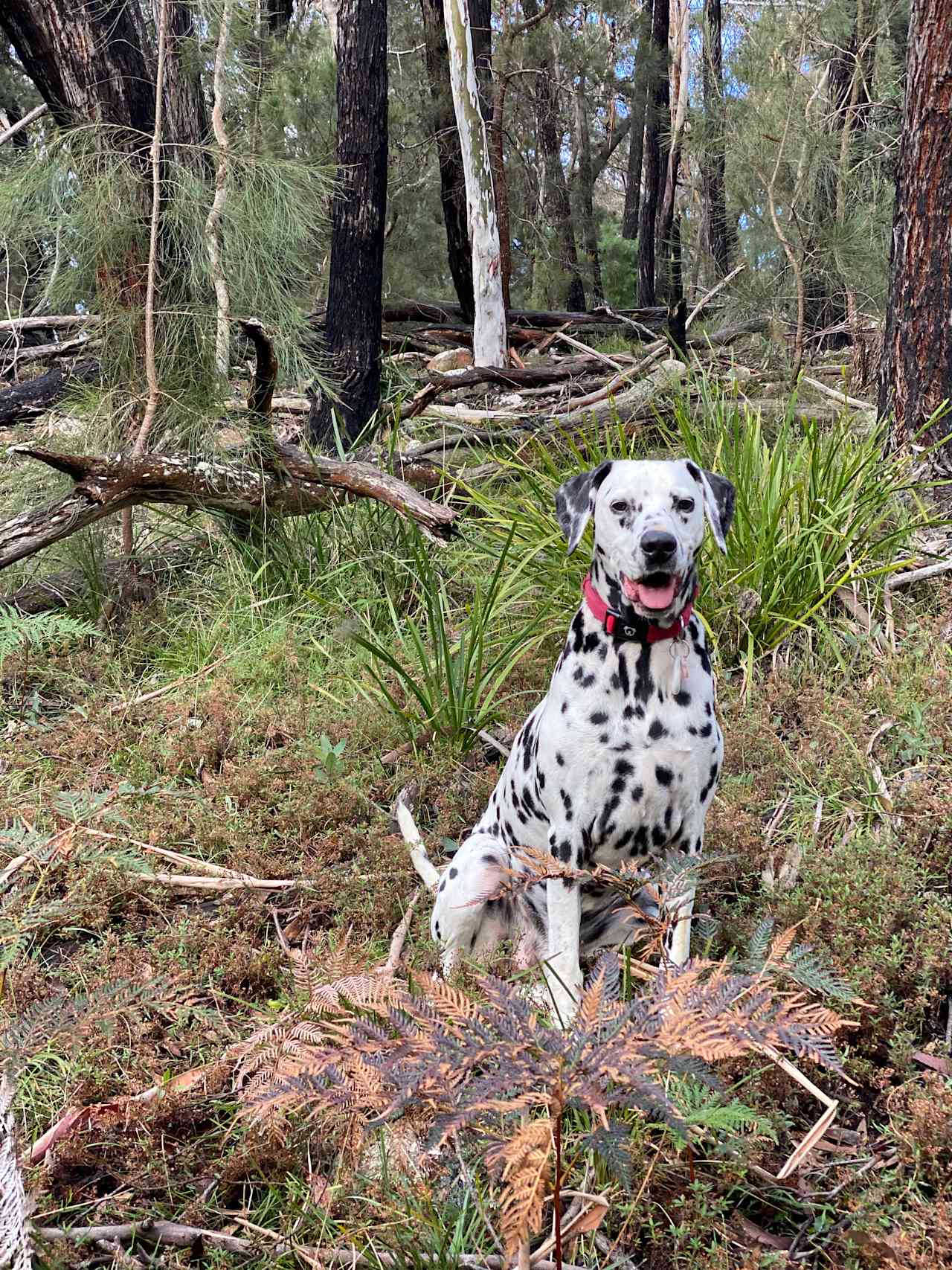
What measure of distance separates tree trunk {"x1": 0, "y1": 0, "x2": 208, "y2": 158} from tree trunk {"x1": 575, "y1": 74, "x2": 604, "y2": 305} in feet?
39.9

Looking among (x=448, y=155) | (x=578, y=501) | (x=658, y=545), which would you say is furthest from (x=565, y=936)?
(x=448, y=155)

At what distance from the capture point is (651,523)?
8.02ft

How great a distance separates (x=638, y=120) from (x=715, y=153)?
277 inches

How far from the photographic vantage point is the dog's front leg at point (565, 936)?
2588 mm

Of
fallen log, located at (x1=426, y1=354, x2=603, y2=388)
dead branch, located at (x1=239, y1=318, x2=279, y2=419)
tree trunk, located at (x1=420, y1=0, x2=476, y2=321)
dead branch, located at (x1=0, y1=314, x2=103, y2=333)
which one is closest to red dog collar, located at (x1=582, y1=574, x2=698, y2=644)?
dead branch, located at (x1=239, y1=318, x2=279, y2=419)

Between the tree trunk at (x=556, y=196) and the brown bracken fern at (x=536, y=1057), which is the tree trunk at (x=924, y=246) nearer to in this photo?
the brown bracken fern at (x=536, y=1057)

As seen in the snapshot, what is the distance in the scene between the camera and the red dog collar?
2.57 meters

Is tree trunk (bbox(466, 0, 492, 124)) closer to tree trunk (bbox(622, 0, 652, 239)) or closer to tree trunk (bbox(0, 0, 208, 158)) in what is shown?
tree trunk (bbox(622, 0, 652, 239))

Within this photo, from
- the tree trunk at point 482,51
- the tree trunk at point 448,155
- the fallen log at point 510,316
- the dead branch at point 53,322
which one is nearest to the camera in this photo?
the dead branch at point 53,322

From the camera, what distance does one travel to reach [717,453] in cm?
476

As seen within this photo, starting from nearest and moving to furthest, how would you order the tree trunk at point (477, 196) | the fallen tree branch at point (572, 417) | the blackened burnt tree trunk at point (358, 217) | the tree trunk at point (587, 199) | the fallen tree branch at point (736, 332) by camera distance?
the fallen tree branch at point (572, 417) → the blackened burnt tree trunk at point (358, 217) → the tree trunk at point (477, 196) → the fallen tree branch at point (736, 332) → the tree trunk at point (587, 199)

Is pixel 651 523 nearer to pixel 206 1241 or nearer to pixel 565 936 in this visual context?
pixel 565 936

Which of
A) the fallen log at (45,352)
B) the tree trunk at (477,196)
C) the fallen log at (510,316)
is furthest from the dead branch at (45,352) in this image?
the fallen log at (510,316)

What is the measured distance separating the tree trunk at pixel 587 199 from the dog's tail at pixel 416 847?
14894 mm
